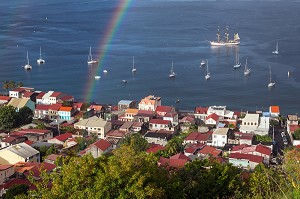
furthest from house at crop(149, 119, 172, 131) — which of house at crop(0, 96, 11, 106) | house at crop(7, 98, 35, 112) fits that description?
house at crop(0, 96, 11, 106)

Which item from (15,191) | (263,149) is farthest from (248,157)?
(15,191)

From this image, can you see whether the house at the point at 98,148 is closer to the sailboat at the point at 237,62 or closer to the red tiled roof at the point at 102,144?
the red tiled roof at the point at 102,144

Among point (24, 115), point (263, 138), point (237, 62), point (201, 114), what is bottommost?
point (263, 138)

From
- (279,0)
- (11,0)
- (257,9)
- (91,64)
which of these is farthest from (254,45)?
(11,0)

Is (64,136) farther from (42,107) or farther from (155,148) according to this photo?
(42,107)

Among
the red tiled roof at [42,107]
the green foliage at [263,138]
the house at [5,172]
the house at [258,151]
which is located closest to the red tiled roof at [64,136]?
the red tiled roof at [42,107]

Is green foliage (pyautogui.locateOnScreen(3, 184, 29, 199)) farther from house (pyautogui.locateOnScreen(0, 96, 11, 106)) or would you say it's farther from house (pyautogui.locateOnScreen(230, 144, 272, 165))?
house (pyautogui.locateOnScreen(0, 96, 11, 106))
